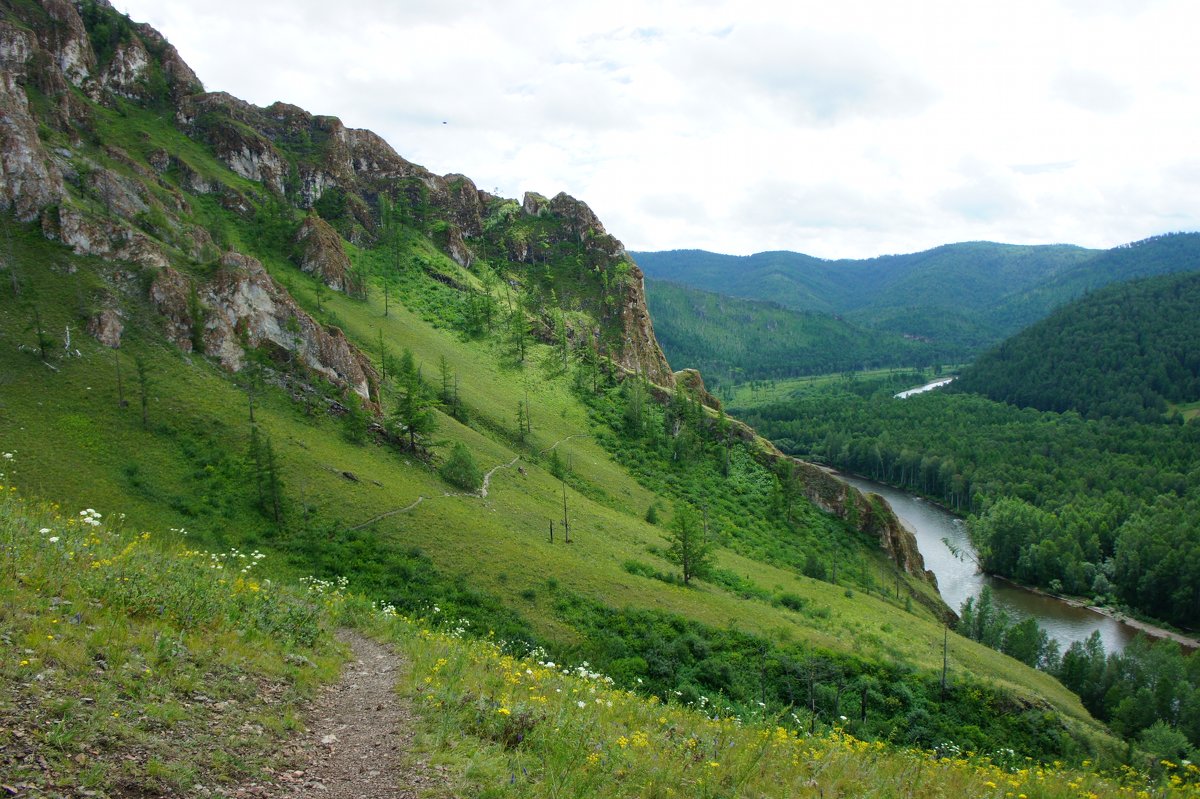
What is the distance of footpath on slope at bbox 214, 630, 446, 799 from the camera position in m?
9.00

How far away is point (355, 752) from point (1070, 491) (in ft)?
561

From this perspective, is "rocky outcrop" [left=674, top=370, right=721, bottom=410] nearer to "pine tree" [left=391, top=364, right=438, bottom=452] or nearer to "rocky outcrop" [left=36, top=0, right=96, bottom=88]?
"pine tree" [left=391, top=364, right=438, bottom=452]

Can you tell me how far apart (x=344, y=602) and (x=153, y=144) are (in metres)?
104

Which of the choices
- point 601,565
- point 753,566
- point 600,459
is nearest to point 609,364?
point 600,459

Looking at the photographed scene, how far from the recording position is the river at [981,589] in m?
88.7

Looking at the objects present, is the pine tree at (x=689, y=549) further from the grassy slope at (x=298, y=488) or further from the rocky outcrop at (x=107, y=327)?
the rocky outcrop at (x=107, y=327)

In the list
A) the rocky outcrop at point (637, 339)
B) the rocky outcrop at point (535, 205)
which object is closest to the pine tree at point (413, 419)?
the rocky outcrop at point (637, 339)

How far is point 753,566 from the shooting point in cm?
6769

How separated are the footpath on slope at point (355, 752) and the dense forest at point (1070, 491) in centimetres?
12455

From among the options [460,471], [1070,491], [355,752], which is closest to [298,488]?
[460,471]

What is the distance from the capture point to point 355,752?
33.6ft

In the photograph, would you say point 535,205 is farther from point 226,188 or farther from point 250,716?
point 250,716

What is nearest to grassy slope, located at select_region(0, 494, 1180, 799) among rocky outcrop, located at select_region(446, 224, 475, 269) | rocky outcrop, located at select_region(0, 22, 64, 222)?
rocky outcrop, located at select_region(0, 22, 64, 222)

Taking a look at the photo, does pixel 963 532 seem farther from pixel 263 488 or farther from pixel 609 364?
pixel 263 488
